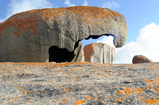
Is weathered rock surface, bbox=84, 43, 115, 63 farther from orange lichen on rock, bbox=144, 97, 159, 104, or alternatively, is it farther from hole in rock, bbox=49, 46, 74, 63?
orange lichen on rock, bbox=144, 97, 159, 104

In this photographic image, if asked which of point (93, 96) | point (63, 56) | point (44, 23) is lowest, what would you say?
point (93, 96)

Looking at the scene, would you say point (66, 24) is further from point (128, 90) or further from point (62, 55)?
point (128, 90)

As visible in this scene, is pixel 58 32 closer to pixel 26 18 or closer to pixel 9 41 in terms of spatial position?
pixel 26 18

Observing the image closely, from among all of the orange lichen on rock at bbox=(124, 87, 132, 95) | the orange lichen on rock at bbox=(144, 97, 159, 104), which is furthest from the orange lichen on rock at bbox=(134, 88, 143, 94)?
the orange lichen on rock at bbox=(144, 97, 159, 104)

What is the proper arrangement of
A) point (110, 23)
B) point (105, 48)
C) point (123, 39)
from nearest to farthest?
point (110, 23)
point (123, 39)
point (105, 48)

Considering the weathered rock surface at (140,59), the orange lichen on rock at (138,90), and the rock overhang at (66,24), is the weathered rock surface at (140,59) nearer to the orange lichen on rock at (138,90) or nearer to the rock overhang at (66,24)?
the rock overhang at (66,24)

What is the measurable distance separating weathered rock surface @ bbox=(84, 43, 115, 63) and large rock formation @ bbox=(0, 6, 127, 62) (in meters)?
13.5

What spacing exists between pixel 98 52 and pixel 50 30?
15.2m

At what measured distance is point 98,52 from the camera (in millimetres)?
21734

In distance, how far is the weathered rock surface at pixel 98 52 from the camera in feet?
70.1

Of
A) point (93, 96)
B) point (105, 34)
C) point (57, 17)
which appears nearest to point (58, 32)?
point (57, 17)

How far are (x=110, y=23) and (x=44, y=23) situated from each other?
3.09 metres

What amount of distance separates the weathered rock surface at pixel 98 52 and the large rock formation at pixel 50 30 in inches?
533

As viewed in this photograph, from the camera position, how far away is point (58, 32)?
7109mm
